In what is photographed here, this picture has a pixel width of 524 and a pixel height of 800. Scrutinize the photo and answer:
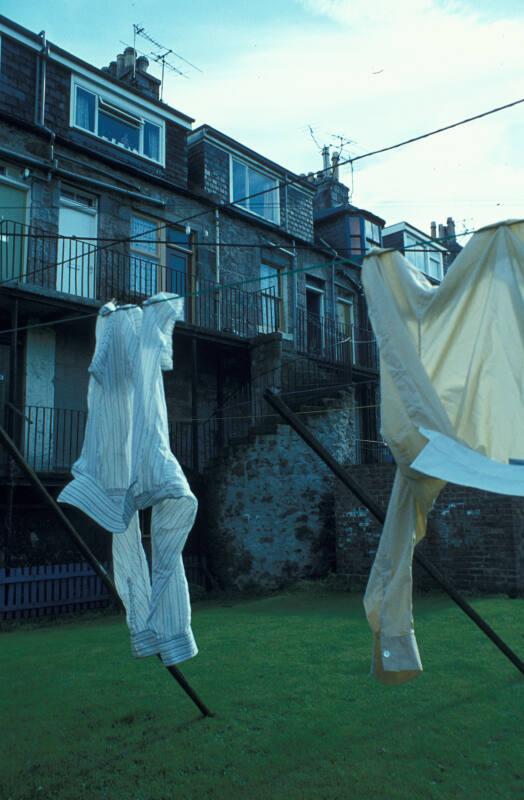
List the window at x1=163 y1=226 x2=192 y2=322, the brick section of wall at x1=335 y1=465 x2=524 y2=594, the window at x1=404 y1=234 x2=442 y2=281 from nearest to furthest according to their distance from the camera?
the brick section of wall at x1=335 y1=465 x2=524 y2=594
the window at x1=163 y1=226 x2=192 y2=322
the window at x1=404 y1=234 x2=442 y2=281

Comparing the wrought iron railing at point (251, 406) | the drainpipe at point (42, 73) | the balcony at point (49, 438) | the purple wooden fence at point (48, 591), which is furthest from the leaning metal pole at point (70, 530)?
the drainpipe at point (42, 73)

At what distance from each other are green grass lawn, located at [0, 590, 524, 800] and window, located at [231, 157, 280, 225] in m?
12.9

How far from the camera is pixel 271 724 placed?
15.3ft

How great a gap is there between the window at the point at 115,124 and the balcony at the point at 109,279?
273 cm

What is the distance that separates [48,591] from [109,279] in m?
6.45

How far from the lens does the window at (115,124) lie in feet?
48.7

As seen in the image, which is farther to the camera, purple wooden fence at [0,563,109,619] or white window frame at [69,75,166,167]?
white window frame at [69,75,166,167]

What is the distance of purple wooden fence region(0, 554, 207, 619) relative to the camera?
1064 centimetres

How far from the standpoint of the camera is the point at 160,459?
432 cm

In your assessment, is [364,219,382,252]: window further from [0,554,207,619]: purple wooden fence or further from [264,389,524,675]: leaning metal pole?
[264,389,524,675]: leaning metal pole

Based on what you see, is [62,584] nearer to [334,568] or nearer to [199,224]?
[334,568]

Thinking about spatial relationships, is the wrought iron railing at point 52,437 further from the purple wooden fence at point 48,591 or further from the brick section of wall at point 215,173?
the brick section of wall at point 215,173

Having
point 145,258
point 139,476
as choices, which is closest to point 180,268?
point 145,258

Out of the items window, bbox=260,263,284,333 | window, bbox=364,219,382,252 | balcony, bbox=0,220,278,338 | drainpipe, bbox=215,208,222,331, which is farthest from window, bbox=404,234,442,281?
drainpipe, bbox=215,208,222,331
